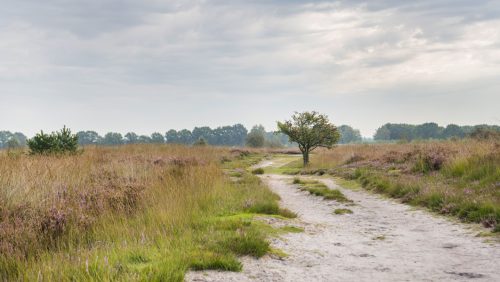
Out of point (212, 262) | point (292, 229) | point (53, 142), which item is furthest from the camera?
point (53, 142)

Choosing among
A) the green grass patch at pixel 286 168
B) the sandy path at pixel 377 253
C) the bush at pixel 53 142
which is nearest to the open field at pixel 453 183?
the sandy path at pixel 377 253

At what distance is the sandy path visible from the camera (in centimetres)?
632

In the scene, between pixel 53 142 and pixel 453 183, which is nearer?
pixel 453 183

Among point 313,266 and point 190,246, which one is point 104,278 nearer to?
point 190,246

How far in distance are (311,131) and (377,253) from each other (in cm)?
3375

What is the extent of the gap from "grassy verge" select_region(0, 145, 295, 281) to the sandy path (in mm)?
544

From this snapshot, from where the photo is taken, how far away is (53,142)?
2242cm

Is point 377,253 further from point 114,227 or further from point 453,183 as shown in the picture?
point 453,183

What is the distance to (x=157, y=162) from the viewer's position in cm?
1958

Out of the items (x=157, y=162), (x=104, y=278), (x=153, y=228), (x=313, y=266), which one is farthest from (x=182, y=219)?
(x=157, y=162)

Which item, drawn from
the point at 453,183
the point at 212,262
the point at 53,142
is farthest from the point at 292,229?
the point at 53,142

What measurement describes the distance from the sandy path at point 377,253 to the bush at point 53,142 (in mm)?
15704

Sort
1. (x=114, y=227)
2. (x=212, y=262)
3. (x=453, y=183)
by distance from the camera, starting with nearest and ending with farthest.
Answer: (x=212, y=262) < (x=114, y=227) < (x=453, y=183)

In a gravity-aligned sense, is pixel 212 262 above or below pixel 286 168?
above
